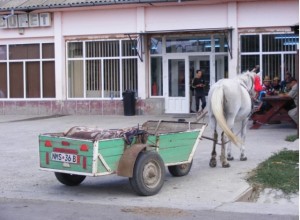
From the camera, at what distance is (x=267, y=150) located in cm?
1388

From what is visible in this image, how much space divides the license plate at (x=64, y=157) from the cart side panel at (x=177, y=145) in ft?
4.89

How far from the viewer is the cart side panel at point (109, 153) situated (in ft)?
29.1

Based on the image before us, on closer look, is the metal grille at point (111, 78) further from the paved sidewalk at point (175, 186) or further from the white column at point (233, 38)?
the paved sidewalk at point (175, 186)

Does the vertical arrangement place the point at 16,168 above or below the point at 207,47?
below

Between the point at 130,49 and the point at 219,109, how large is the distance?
49.6ft

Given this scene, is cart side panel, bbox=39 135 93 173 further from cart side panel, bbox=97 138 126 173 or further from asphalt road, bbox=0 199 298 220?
asphalt road, bbox=0 199 298 220

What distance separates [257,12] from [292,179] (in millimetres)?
13861

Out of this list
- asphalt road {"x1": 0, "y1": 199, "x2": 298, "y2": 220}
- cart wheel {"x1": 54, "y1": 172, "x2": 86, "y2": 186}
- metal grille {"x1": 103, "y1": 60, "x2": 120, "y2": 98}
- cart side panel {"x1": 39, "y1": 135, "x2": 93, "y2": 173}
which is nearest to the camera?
asphalt road {"x1": 0, "y1": 199, "x2": 298, "y2": 220}

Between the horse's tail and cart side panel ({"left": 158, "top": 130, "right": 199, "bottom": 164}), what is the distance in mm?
465

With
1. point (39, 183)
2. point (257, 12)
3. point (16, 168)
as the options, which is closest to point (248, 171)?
point (39, 183)

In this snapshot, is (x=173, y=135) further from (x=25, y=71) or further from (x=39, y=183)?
(x=25, y=71)

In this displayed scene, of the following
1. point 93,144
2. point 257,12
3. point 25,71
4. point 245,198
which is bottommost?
point 245,198

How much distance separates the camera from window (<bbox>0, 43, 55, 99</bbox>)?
26.9 meters

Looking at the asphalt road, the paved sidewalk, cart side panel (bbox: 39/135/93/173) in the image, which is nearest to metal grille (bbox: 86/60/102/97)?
the paved sidewalk
